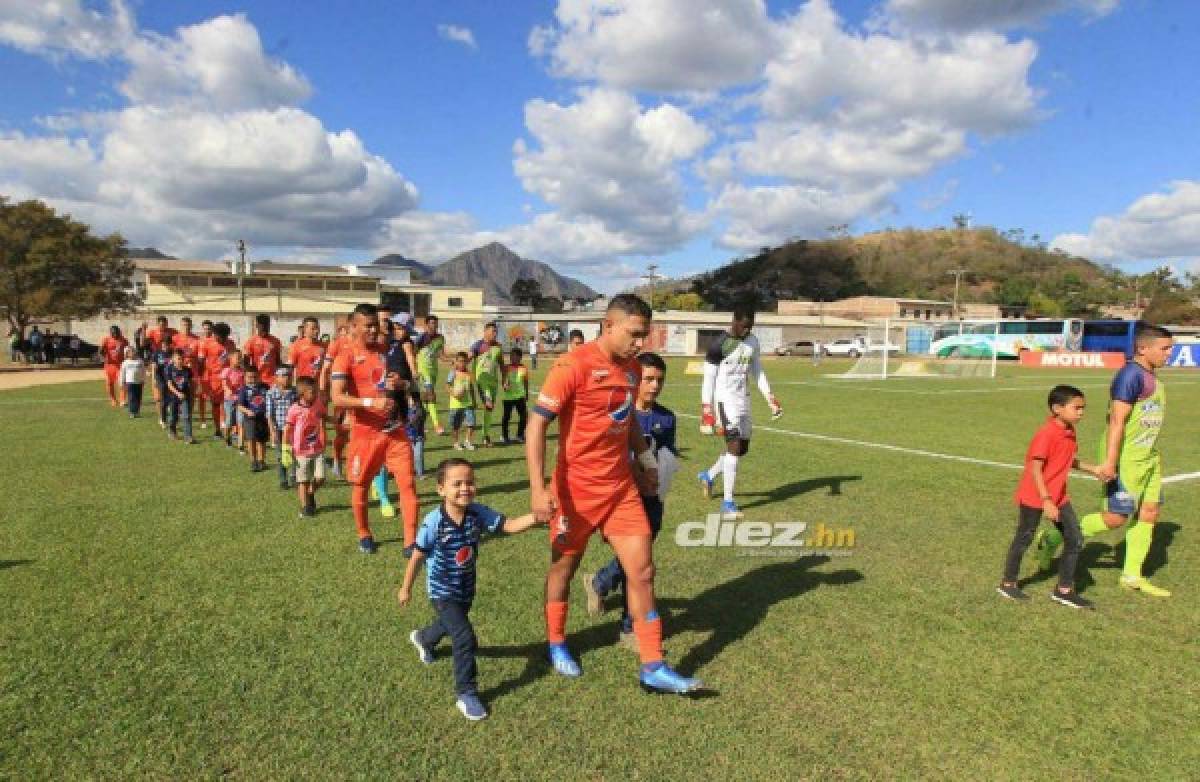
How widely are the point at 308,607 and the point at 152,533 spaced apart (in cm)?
303

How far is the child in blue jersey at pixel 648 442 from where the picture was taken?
471cm

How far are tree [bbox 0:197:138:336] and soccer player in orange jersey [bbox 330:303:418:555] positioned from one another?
134ft

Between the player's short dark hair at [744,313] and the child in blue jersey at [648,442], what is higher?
the player's short dark hair at [744,313]

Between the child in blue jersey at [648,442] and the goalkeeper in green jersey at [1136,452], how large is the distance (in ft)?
11.6

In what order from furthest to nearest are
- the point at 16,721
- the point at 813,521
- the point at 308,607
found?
the point at 813,521 → the point at 308,607 → the point at 16,721

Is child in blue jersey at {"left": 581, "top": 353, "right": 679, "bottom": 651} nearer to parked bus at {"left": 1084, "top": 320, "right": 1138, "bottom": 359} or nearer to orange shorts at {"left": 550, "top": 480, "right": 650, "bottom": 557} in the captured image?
orange shorts at {"left": 550, "top": 480, "right": 650, "bottom": 557}

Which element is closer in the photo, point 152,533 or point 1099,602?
point 1099,602

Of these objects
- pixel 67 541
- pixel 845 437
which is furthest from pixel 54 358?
pixel 845 437

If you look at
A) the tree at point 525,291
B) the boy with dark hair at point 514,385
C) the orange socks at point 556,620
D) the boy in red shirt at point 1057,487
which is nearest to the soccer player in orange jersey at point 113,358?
the boy with dark hair at point 514,385

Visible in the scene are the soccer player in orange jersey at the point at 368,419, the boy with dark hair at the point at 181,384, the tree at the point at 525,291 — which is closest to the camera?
the soccer player in orange jersey at the point at 368,419

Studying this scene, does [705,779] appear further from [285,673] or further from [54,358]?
[54,358]

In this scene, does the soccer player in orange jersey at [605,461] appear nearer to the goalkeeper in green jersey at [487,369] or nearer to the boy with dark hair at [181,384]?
the goalkeeper in green jersey at [487,369]

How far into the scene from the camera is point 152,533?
703 cm

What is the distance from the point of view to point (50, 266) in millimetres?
37656
